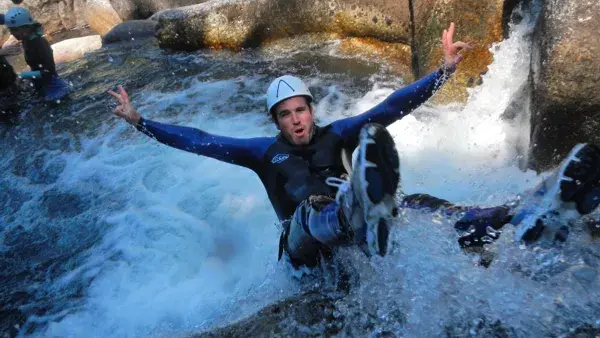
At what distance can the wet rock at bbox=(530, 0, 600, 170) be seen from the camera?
365 centimetres

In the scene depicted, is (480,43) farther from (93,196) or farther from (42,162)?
(42,162)

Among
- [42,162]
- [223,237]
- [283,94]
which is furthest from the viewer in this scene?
[42,162]

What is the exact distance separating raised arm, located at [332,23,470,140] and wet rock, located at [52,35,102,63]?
9.91 meters

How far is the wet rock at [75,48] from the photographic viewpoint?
1110 centimetres

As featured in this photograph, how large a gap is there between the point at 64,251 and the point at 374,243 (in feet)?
12.6

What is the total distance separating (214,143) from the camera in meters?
3.45

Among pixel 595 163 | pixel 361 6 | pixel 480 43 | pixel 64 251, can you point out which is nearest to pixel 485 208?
pixel 595 163

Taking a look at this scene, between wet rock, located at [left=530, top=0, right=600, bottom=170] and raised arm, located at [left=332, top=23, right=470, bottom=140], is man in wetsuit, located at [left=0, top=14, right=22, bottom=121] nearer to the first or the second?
raised arm, located at [left=332, top=23, right=470, bottom=140]

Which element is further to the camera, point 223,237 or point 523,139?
point 223,237

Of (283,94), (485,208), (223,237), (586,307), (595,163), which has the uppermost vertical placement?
(283,94)

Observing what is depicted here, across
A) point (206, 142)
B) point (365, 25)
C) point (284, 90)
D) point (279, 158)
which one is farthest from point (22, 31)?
point (279, 158)

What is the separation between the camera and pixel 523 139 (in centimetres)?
461

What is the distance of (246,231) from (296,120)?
2080mm

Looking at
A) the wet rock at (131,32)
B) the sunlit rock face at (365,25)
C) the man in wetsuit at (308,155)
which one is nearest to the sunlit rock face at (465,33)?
the sunlit rock face at (365,25)
